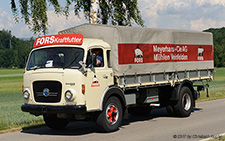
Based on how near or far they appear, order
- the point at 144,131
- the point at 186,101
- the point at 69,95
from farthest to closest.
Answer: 1. the point at 186,101
2. the point at 144,131
3. the point at 69,95

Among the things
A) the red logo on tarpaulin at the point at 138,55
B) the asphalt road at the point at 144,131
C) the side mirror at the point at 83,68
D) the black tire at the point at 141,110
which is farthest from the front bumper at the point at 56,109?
the black tire at the point at 141,110

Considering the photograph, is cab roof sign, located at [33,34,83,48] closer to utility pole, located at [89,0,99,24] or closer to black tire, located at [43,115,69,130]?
black tire, located at [43,115,69,130]

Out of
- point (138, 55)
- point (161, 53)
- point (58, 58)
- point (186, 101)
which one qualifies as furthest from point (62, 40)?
point (186, 101)

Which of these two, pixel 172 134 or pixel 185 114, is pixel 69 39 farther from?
pixel 185 114

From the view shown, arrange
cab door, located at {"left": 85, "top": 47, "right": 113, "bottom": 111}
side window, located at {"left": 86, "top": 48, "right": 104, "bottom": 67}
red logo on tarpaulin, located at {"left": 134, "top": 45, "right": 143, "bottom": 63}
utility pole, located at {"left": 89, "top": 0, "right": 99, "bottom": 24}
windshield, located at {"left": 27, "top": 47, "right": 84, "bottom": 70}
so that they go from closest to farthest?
cab door, located at {"left": 85, "top": 47, "right": 113, "bottom": 111}, windshield, located at {"left": 27, "top": 47, "right": 84, "bottom": 70}, side window, located at {"left": 86, "top": 48, "right": 104, "bottom": 67}, red logo on tarpaulin, located at {"left": 134, "top": 45, "right": 143, "bottom": 63}, utility pole, located at {"left": 89, "top": 0, "right": 99, "bottom": 24}

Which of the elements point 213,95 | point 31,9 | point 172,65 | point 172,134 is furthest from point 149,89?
point 213,95

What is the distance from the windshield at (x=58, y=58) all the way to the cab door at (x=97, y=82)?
0.48m

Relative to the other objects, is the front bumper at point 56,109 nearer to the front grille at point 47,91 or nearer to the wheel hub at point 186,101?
the front grille at point 47,91

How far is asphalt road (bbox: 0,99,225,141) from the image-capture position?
30.0 feet

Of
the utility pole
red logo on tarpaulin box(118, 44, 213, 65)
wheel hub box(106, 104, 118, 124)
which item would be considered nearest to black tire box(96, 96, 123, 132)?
wheel hub box(106, 104, 118, 124)

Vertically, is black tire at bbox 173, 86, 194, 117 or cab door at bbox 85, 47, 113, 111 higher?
cab door at bbox 85, 47, 113, 111

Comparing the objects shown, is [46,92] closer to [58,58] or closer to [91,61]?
[58,58]

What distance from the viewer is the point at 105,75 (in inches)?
391

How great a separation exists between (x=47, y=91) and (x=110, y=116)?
1.79m
